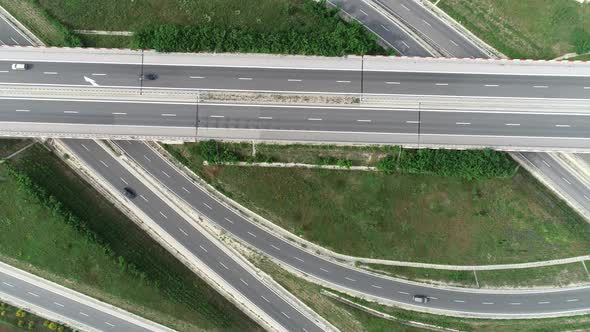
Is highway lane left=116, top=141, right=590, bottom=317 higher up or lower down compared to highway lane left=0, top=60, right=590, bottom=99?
lower down

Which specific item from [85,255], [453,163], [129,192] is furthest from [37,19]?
[453,163]

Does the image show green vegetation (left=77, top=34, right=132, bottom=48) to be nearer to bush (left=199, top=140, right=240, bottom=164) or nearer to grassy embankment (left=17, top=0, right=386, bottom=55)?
grassy embankment (left=17, top=0, right=386, bottom=55)

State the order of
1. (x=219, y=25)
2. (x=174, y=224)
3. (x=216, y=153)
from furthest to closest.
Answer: (x=174, y=224)
(x=219, y=25)
(x=216, y=153)

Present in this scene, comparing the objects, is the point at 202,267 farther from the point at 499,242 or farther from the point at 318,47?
the point at 499,242

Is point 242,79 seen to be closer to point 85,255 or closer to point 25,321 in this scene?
point 85,255

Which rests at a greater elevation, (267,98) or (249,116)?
(267,98)

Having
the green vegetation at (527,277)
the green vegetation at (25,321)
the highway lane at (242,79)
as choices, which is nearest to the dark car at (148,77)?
the highway lane at (242,79)

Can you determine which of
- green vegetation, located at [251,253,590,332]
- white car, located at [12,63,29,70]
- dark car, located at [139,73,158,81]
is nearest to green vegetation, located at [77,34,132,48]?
dark car, located at [139,73,158,81]
